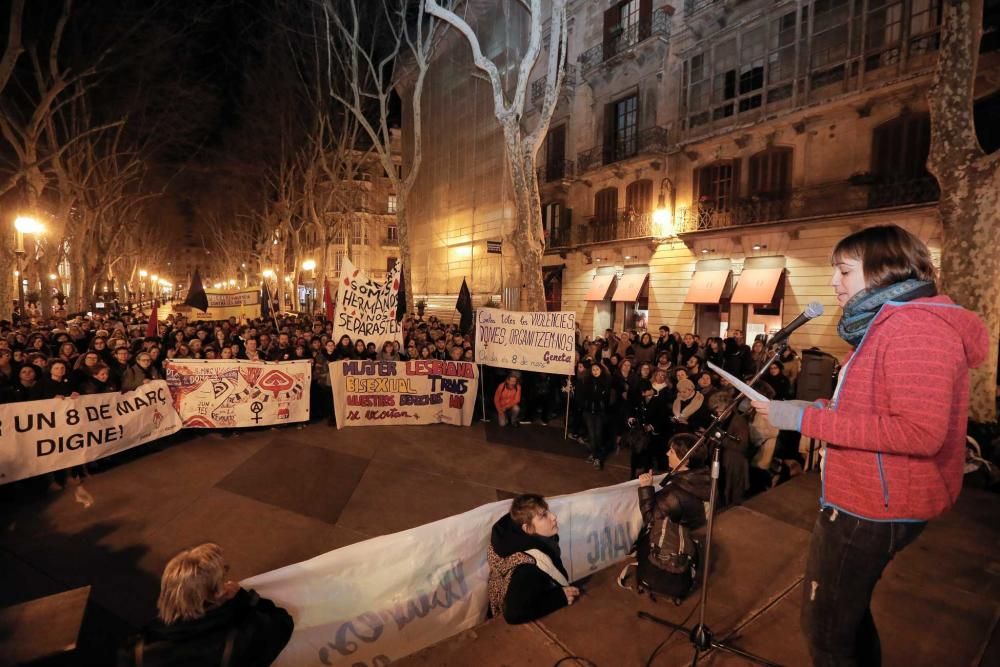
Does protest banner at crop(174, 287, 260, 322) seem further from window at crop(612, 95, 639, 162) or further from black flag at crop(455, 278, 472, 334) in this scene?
window at crop(612, 95, 639, 162)

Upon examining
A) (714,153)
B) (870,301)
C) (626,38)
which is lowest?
(870,301)

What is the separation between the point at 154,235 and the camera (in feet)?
160

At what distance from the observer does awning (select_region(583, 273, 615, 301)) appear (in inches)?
893

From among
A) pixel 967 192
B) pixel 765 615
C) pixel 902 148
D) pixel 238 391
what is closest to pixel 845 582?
pixel 765 615

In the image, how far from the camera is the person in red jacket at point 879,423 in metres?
1.52

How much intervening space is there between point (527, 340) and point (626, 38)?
59.9 ft

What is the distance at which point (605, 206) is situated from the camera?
76.4 feet

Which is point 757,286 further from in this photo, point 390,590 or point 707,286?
point 390,590

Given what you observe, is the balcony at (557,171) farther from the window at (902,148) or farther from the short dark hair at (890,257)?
the short dark hair at (890,257)

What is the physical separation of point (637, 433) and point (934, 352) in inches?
223

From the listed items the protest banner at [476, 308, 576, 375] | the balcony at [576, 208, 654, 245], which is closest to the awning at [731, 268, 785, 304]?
the balcony at [576, 208, 654, 245]

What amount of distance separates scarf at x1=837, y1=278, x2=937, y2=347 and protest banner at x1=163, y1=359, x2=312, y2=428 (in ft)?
27.0

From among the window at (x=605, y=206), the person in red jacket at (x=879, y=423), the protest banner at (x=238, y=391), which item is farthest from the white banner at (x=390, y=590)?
the window at (x=605, y=206)

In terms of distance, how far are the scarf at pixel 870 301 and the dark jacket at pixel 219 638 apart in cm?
274
